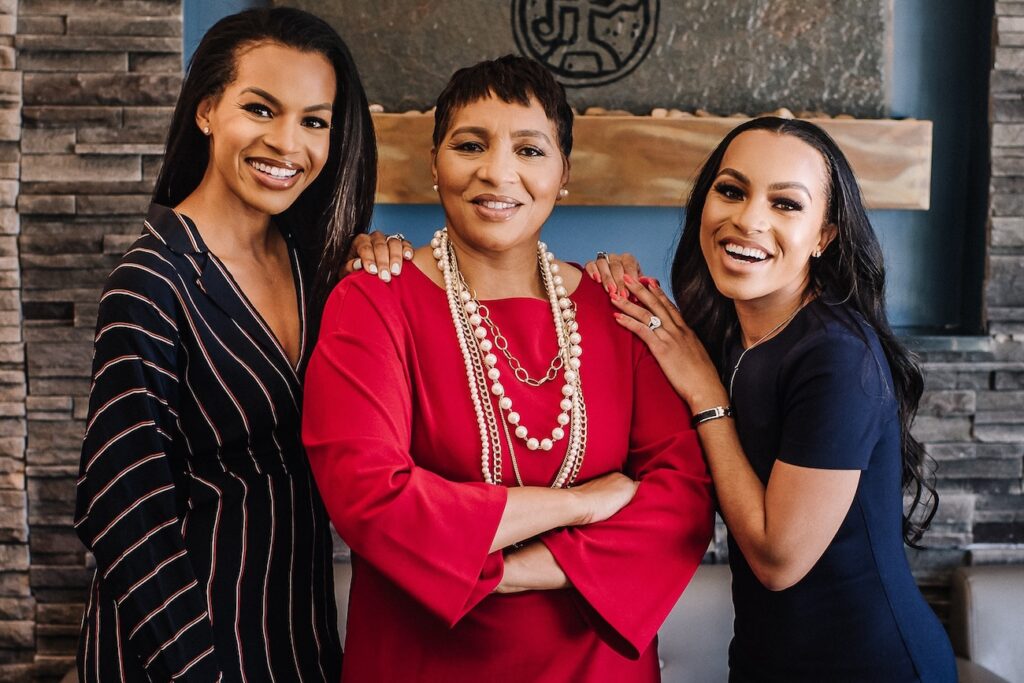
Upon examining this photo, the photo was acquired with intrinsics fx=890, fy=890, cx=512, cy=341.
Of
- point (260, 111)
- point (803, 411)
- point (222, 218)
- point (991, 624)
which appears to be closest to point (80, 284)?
point (222, 218)

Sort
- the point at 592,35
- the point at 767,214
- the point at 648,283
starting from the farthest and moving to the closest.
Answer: the point at 592,35 → the point at 648,283 → the point at 767,214

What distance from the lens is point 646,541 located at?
119cm

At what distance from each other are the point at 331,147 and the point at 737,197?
640mm

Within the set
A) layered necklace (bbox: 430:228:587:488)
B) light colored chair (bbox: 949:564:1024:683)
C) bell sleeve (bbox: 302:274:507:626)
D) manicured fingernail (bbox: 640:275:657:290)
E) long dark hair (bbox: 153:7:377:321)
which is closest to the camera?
bell sleeve (bbox: 302:274:507:626)

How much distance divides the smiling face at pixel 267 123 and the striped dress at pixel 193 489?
4.3 inches

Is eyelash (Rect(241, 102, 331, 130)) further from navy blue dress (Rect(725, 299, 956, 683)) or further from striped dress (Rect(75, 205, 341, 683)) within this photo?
navy blue dress (Rect(725, 299, 956, 683))

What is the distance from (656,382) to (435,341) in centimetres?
34

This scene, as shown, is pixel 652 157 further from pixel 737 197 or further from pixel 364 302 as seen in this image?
pixel 364 302

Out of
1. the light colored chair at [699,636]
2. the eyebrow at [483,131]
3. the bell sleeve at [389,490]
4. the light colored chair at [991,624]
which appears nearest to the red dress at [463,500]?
the bell sleeve at [389,490]

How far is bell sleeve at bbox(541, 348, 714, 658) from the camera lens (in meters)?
1.16

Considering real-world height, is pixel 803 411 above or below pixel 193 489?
above

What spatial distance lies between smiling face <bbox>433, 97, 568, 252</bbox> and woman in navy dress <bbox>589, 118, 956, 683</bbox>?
210 mm

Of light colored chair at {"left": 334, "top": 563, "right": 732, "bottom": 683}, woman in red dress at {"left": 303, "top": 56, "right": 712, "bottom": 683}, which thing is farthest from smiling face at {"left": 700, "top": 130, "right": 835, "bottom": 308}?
light colored chair at {"left": 334, "top": 563, "right": 732, "bottom": 683}

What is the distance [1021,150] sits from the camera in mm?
2023
